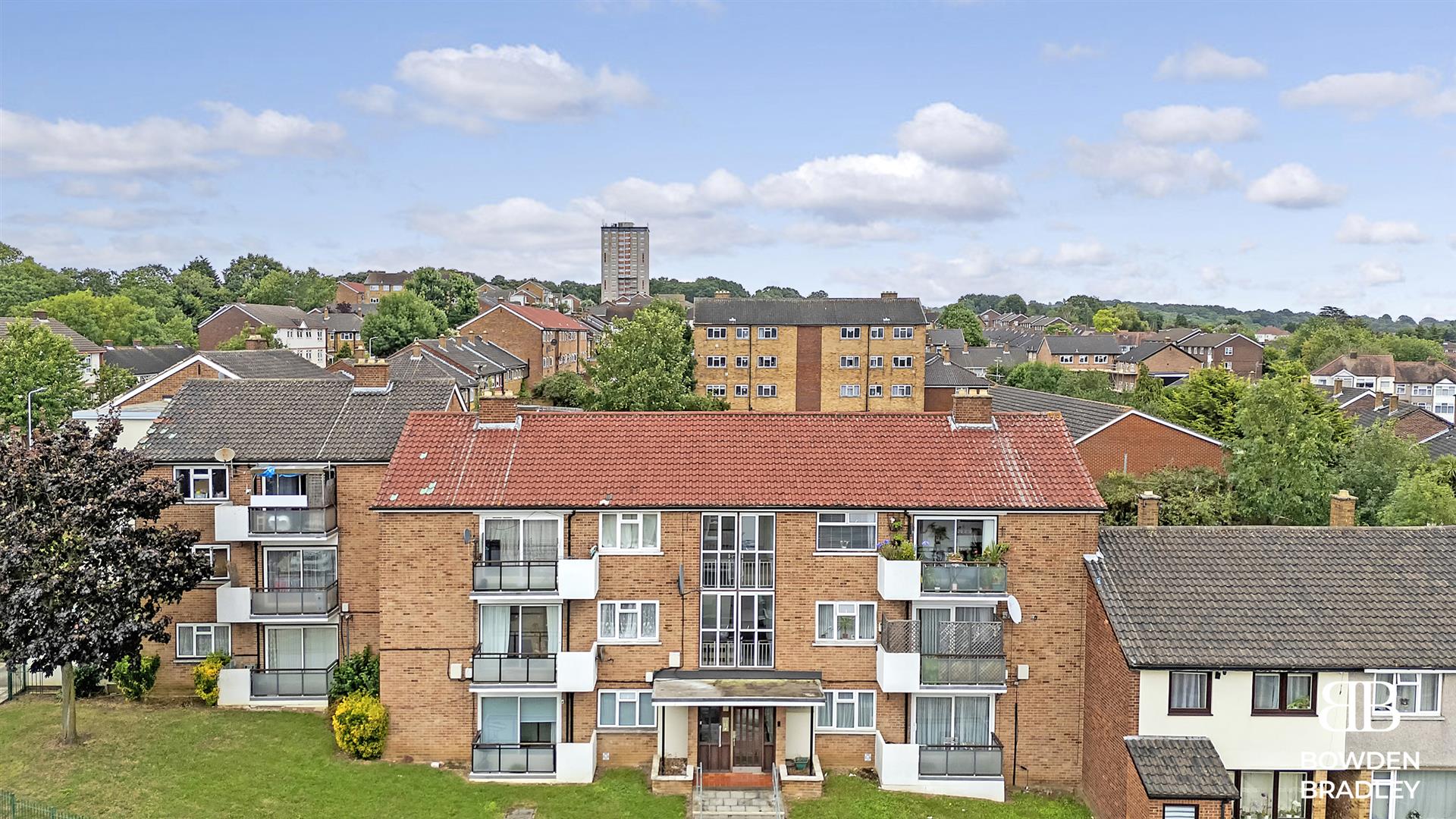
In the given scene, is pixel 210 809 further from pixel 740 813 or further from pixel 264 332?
pixel 264 332

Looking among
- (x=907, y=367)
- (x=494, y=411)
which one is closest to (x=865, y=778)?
(x=494, y=411)

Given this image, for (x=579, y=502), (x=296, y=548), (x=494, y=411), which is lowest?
(x=296, y=548)

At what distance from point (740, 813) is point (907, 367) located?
56896 mm

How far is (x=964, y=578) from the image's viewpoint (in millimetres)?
23359

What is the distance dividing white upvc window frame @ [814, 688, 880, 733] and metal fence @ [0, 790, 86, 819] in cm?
1624

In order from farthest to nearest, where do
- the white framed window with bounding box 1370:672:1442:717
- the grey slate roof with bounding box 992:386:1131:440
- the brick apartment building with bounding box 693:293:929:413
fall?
the brick apartment building with bounding box 693:293:929:413 → the grey slate roof with bounding box 992:386:1131:440 → the white framed window with bounding box 1370:672:1442:717

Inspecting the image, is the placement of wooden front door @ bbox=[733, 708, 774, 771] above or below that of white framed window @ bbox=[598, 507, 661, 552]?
below

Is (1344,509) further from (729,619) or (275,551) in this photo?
(275,551)

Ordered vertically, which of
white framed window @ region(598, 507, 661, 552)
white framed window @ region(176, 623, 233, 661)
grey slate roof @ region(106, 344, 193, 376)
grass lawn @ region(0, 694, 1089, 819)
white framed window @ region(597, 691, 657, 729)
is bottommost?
grass lawn @ region(0, 694, 1089, 819)

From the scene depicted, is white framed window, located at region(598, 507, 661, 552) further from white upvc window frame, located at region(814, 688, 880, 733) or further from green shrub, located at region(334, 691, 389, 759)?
green shrub, located at region(334, 691, 389, 759)

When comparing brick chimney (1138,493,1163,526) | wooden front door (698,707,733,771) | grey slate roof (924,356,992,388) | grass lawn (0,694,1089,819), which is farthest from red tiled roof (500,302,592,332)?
brick chimney (1138,493,1163,526)

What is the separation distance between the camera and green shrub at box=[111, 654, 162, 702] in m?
27.5

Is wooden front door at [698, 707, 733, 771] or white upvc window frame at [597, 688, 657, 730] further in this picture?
white upvc window frame at [597, 688, 657, 730]

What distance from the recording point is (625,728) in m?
24.1
